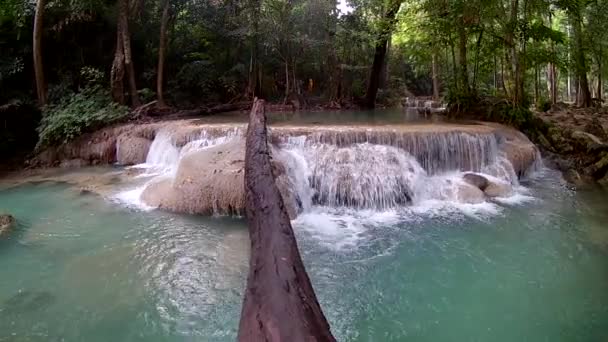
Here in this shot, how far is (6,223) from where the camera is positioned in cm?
659

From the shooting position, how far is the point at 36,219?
7.06m

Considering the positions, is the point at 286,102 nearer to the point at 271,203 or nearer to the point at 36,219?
the point at 36,219

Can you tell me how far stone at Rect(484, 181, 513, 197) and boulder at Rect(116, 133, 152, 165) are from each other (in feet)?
25.6

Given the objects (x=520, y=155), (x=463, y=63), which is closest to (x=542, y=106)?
(x=463, y=63)

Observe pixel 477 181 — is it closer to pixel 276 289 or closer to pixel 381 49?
pixel 276 289

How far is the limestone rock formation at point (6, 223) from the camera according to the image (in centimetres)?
641

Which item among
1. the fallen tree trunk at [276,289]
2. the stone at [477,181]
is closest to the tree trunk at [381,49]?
the stone at [477,181]

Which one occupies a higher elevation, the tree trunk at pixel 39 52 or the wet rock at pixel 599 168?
the tree trunk at pixel 39 52

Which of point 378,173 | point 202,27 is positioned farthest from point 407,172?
point 202,27

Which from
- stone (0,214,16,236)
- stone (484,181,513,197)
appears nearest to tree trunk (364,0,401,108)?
stone (484,181,513,197)

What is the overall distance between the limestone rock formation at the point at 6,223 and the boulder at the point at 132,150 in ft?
13.3

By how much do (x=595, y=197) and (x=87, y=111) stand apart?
38.6 feet

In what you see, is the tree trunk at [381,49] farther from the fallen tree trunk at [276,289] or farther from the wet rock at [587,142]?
the fallen tree trunk at [276,289]

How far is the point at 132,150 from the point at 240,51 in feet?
25.2
